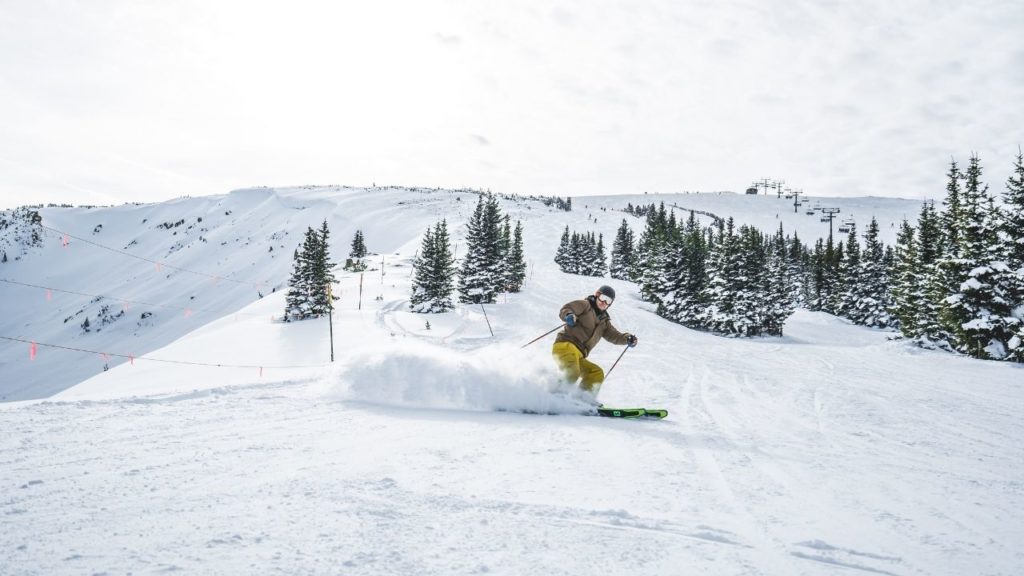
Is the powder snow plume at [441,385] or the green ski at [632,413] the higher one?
the powder snow plume at [441,385]

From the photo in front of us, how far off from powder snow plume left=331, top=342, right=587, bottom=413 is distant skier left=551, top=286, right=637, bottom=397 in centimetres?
40

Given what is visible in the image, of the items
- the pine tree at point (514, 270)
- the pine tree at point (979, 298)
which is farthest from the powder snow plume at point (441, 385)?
the pine tree at point (514, 270)

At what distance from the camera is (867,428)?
647 cm

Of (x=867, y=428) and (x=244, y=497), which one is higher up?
(x=244, y=497)

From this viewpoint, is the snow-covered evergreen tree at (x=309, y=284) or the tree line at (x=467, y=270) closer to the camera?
the tree line at (x=467, y=270)

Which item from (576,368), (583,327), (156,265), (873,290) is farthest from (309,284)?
(156,265)

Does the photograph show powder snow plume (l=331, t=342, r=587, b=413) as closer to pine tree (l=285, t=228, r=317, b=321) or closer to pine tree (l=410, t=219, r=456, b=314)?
pine tree (l=410, t=219, r=456, b=314)

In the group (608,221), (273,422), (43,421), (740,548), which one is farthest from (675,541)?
(608,221)

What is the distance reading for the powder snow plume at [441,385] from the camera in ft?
22.1

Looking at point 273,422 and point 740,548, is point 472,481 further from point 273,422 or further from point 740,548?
point 273,422

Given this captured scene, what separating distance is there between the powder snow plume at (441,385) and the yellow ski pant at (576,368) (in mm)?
324

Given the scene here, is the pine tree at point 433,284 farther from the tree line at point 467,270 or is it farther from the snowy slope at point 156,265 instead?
the snowy slope at point 156,265

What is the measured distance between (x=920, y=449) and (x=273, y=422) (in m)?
7.15

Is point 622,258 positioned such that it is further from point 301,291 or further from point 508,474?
point 508,474
